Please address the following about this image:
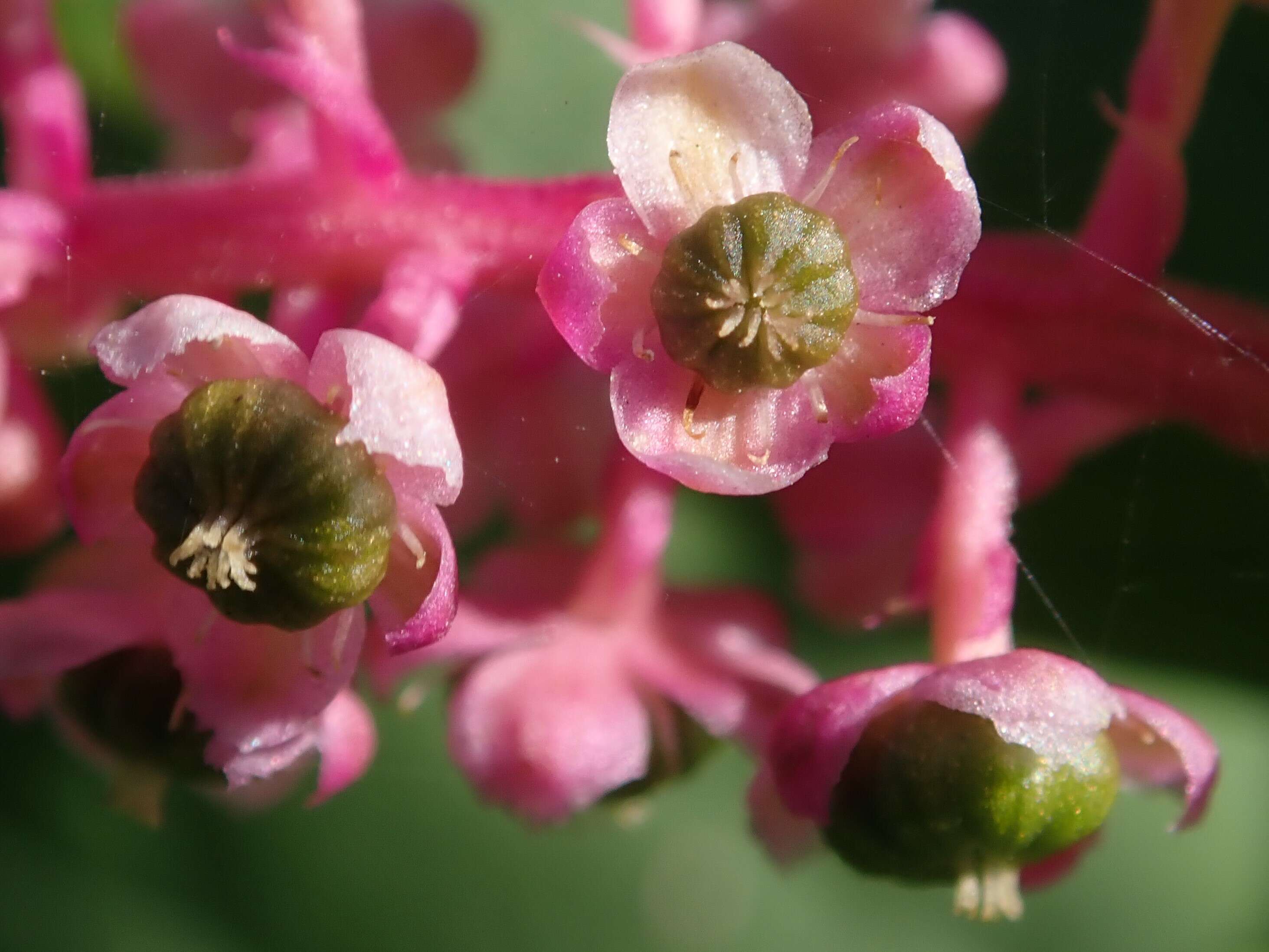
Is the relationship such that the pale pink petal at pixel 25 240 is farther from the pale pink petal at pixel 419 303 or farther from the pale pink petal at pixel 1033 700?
the pale pink petal at pixel 1033 700

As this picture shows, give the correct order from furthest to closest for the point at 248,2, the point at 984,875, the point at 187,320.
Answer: the point at 248,2
the point at 984,875
the point at 187,320

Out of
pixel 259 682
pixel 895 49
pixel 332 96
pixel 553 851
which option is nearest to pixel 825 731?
pixel 259 682

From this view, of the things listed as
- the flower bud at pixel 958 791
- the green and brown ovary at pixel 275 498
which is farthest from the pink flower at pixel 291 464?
the flower bud at pixel 958 791

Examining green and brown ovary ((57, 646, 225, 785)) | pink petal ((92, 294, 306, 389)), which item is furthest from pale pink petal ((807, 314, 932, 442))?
A: green and brown ovary ((57, 646, 225, 785))

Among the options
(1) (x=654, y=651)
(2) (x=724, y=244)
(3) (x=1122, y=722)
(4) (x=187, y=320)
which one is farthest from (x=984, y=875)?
(4) (x=187, y=320)

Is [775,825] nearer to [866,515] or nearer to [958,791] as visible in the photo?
[958,791]

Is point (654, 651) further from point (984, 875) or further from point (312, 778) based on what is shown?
point (312, 778)
